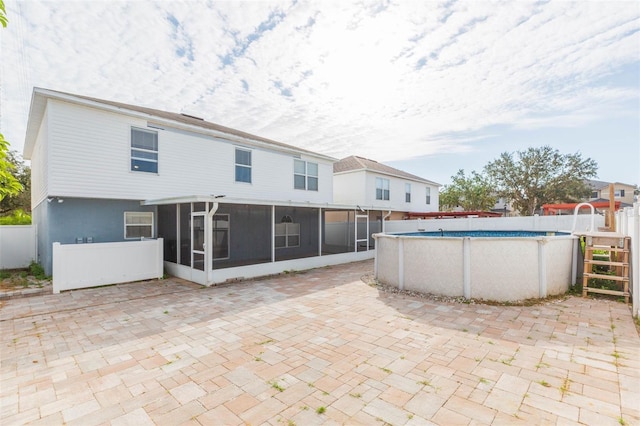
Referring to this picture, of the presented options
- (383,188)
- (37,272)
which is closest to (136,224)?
(37,272)

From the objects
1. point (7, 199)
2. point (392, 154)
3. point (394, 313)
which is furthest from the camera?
point (392, 154)

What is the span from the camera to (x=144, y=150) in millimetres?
10117

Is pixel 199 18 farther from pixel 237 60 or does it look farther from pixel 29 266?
pixel 29 266

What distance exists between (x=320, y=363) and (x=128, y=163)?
31.1 ft

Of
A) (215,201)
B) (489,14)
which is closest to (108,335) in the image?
(215,201)

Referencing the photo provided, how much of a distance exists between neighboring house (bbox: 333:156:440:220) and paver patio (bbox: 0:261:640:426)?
40.7 ft

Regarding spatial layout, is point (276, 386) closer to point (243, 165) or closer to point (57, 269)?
point (57, 269)

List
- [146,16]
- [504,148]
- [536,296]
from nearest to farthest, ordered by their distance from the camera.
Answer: [536,296]
[146,16]
[504,148]

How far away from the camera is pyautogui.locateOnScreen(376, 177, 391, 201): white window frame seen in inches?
811

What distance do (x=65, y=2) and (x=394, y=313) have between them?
11.0 metres

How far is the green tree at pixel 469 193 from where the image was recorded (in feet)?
106

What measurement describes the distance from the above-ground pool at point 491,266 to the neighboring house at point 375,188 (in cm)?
1053

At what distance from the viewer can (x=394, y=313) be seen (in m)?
5.86

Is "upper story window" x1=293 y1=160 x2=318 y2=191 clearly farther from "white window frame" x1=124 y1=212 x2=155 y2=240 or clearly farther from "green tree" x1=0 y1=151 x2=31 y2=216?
"green tree" x1=0 y1=151 x2=31 y2=216
